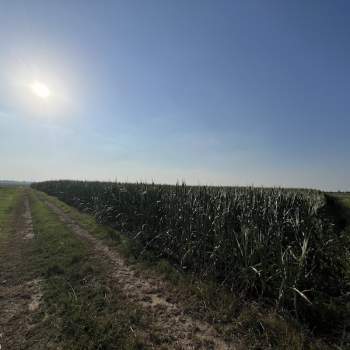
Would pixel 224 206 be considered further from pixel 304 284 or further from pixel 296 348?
pixel 296 348

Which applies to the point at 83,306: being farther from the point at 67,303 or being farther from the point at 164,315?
the point at 164,315

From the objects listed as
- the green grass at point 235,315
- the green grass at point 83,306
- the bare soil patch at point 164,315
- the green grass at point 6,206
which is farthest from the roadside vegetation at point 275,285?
the green grass at point 6,206

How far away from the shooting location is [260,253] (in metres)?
5.15

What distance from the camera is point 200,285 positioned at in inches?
225

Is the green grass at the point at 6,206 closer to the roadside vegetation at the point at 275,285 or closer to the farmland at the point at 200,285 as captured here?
the farmland at the point at 200,285

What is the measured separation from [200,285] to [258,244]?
1842mm

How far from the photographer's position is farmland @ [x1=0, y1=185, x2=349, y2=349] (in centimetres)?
391

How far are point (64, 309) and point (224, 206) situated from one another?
4.52m

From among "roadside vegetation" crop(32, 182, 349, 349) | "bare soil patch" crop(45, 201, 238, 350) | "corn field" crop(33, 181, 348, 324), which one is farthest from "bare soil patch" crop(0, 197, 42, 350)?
"corn field" crop(33, 181, 348, 324)

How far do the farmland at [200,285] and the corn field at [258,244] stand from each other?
0.03 meters

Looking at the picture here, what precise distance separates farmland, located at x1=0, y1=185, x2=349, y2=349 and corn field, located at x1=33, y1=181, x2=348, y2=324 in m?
0.03

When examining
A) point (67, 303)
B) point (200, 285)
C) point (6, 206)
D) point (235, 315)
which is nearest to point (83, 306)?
point (67, 303)

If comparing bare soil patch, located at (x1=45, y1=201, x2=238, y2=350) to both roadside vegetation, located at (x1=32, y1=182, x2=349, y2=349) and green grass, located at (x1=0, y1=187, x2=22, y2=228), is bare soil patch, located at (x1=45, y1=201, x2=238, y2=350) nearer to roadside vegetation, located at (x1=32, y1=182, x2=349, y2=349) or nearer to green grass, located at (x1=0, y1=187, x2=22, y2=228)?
roadside vegetation, located at (x1=32, y1=182, x2=349, y2=349)

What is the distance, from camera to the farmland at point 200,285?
12.8 feet
